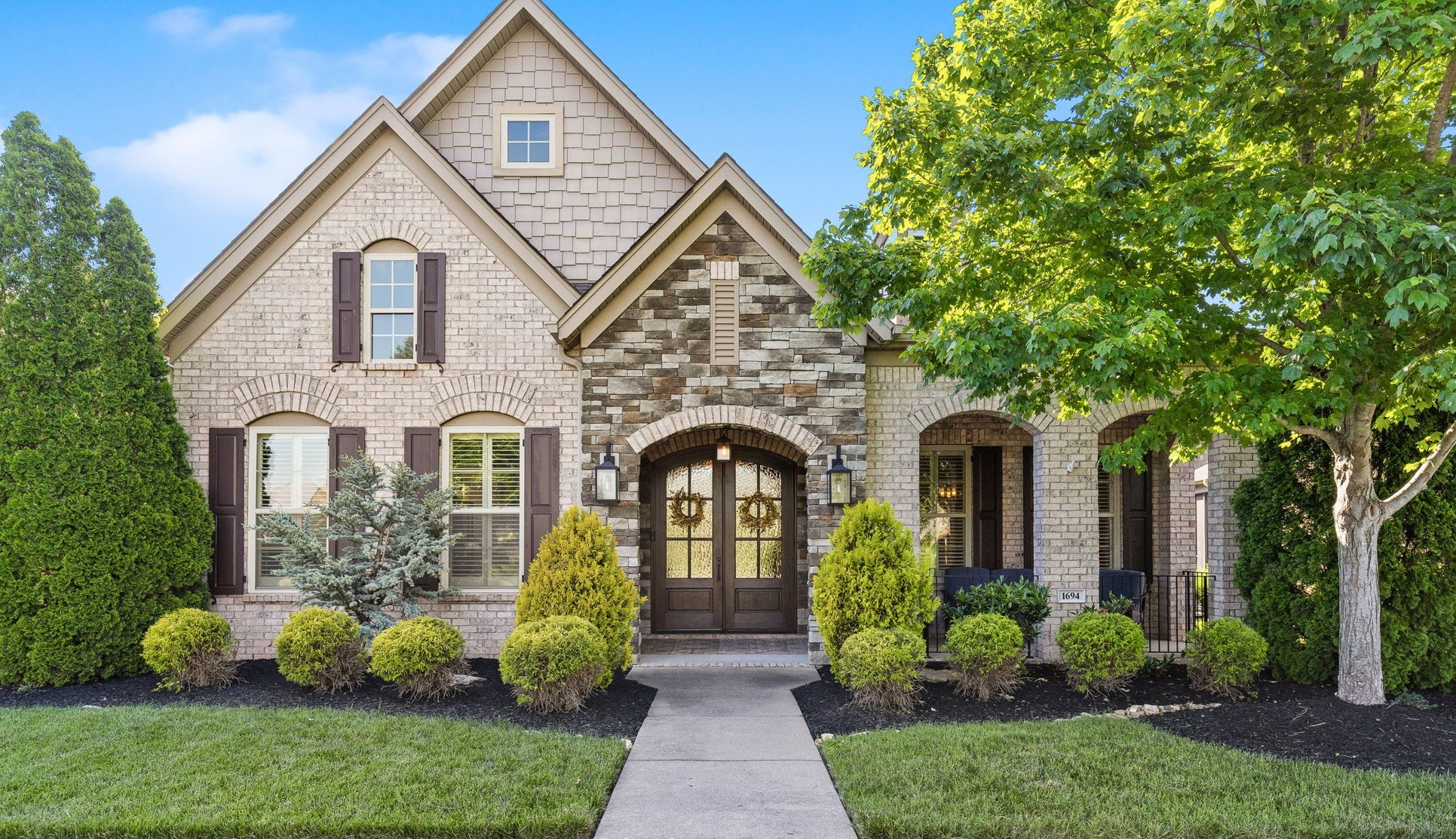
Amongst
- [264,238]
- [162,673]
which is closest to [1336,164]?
[264,238]

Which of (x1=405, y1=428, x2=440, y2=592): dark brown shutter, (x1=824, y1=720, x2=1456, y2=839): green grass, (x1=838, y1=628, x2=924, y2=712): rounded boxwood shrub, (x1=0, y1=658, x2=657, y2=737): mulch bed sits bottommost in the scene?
(x1=0, y1=658, x2=657, y2=737): mulch bed

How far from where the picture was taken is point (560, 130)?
11.6 meters

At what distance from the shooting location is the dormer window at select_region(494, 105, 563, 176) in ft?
37.7

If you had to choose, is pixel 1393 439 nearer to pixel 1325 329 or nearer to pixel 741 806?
pixel 1325 329

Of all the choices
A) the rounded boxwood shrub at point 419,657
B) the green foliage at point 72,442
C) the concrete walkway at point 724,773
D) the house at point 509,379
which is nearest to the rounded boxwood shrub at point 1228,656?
the house at point 509,379

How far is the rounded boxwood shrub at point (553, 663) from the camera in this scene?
724cm

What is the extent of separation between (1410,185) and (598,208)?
8.57 meters

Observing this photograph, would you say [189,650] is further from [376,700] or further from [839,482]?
[839,482]

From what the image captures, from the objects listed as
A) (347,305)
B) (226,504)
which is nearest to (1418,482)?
(347,305)

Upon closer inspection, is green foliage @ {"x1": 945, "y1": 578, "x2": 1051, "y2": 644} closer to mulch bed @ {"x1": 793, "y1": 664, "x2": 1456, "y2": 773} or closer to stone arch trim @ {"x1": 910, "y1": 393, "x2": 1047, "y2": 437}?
mulch bed @ {"x1": 793, "y1": 664, "x2": 1456, "y2": 773}

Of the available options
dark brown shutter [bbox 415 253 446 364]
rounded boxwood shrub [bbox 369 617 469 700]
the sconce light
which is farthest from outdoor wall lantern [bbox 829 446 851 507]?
dark brown shutter [bbox 415 253 446 364]

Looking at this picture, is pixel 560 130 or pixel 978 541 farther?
pixel 978 541

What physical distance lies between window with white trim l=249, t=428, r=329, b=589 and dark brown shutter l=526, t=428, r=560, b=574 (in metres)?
2.43

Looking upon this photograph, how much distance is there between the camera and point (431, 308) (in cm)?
1001
